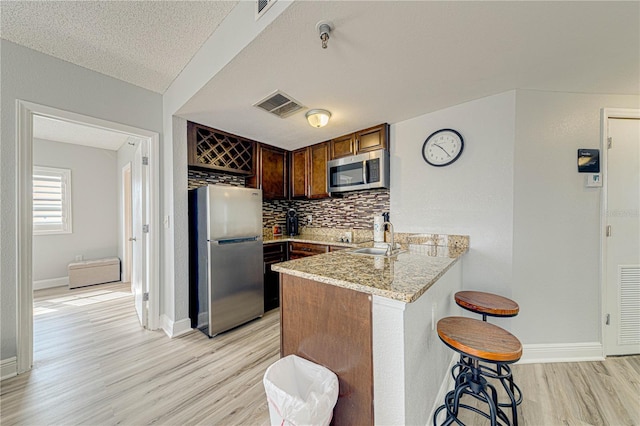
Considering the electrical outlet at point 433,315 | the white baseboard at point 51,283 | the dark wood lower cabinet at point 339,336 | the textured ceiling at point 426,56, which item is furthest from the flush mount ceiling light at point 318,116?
the white baseboard at point 51,283

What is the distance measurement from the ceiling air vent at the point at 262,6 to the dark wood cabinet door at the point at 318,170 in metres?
1.97

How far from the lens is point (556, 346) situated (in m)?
1.98

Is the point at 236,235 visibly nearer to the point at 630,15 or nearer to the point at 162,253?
the point at 162,253

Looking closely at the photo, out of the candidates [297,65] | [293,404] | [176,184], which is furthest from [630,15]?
[176,184]

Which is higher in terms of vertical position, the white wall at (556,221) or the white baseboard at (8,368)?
the white wall at (556,221)

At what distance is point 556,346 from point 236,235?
3.07 metres

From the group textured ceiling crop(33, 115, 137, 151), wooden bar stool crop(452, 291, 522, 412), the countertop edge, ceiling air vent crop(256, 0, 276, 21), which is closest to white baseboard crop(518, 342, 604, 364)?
wooden bar stool crop(452, 291, 522, 412)

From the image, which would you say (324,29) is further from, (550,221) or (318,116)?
(550,221)

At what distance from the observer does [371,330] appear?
3.60 feet

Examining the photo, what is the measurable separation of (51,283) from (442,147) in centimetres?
616

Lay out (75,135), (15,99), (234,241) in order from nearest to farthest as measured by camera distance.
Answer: (15,99) → (234,241) → (75,135)

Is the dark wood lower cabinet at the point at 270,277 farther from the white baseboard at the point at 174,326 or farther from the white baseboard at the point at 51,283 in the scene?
the white baseboard at the point at 51,283

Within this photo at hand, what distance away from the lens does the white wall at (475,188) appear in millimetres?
2014

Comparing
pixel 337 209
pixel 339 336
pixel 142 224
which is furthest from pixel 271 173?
pixel 339 336
